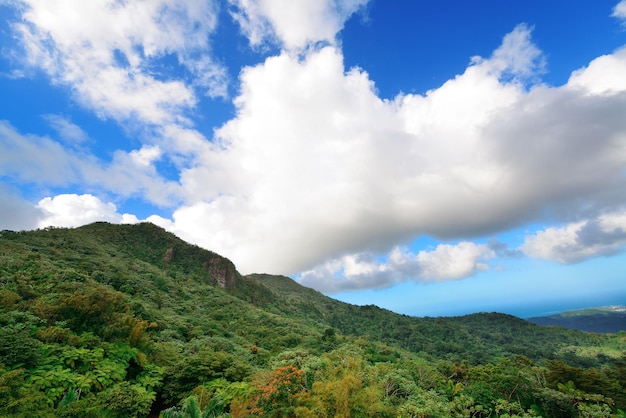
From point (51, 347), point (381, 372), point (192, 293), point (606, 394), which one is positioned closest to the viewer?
point (51, 347)

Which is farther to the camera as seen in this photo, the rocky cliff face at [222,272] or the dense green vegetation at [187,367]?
the rocky cliff face at [222,272]

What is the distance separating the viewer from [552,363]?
120 feet

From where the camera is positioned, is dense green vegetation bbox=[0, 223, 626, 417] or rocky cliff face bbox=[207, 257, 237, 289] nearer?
dense green vegetation bbox=[0, 223, 626, 417]

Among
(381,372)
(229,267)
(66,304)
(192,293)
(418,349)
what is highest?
(229,267)

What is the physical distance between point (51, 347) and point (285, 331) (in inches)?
1694

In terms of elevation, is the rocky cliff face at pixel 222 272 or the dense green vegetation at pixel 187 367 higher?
the rocky cliff face at pixel 222 272

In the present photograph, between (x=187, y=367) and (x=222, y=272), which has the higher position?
(x=222, y=272)

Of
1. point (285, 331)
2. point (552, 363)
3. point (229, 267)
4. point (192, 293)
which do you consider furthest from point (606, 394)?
point (229, 267)

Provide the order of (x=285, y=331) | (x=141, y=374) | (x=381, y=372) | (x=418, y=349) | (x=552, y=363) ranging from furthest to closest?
(x=418, y=349), (x=285, y=331), (x=552, y=363), (x=381, y=372), (x=141, y=374)

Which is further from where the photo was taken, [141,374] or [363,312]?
[363,312]

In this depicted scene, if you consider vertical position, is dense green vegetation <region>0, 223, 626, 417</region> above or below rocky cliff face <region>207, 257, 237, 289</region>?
below

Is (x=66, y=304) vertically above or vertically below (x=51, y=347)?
above

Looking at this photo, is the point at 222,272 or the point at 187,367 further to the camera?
the point at 222,272

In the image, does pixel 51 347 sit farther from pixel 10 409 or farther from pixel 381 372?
pixel 381 372
